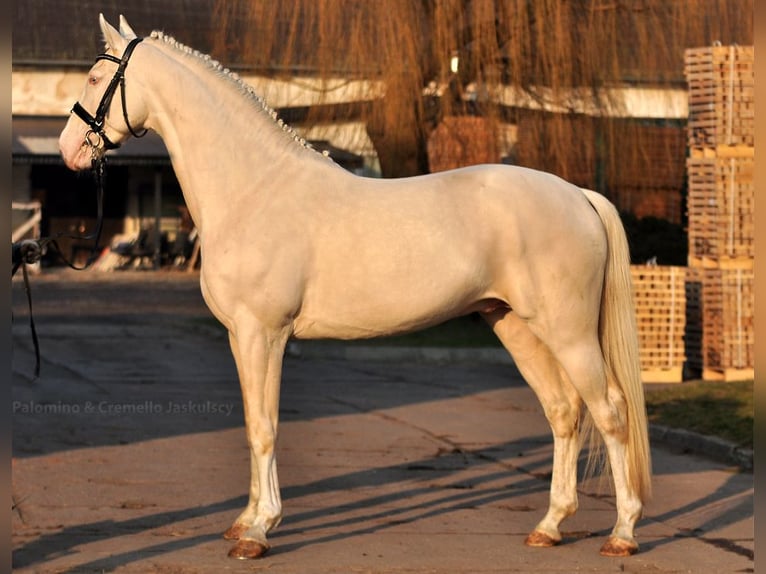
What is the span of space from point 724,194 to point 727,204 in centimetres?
13

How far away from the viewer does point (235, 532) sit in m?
6.80

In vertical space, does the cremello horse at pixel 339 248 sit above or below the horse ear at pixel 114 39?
below

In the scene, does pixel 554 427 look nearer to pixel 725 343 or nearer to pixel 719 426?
pixel 719 426

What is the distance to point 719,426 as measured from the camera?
11031 millimetres

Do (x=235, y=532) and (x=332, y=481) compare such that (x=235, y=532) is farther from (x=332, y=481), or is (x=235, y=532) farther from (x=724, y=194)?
(x=724, y=194)

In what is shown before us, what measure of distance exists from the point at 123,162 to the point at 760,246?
111ft

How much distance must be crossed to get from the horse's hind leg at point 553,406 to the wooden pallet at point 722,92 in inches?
330

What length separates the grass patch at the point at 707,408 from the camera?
10875mm

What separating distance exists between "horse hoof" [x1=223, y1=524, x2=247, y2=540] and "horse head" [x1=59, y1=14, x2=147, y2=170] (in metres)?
2.07

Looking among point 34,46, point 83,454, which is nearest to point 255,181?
point 83,454

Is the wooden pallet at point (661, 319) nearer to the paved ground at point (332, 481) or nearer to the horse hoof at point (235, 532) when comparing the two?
A: the paved ground at point (332, 481)

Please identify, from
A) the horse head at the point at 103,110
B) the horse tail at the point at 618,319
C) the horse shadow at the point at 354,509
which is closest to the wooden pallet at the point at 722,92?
the horse shadow at the point at 354,509

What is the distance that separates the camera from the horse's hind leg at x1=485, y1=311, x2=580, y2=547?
6980mm

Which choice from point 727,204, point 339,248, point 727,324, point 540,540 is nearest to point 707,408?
point 727,324
